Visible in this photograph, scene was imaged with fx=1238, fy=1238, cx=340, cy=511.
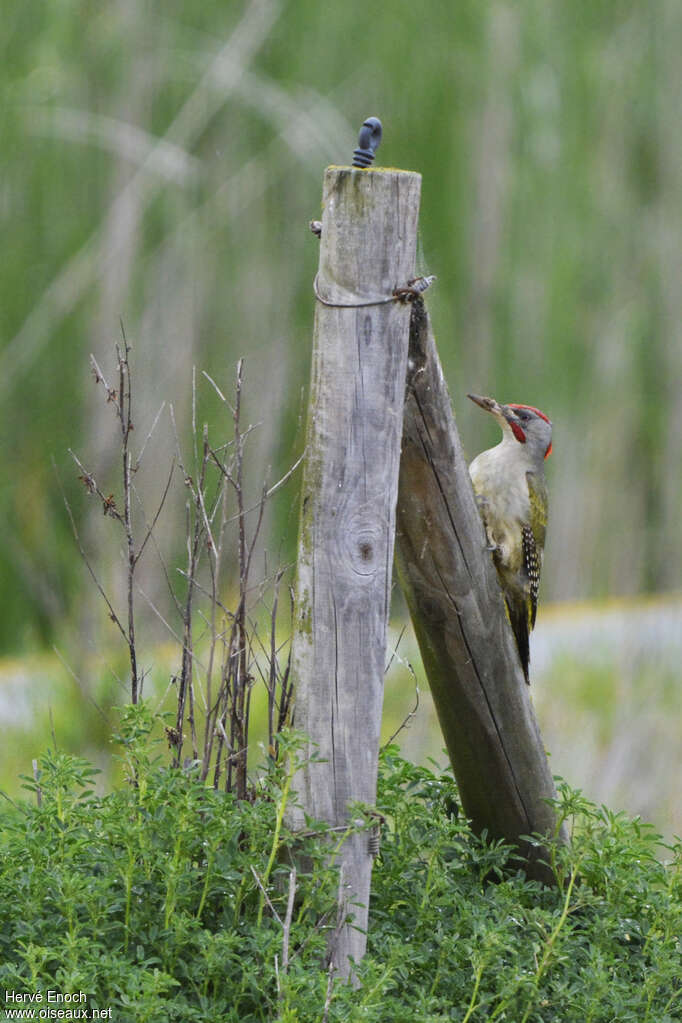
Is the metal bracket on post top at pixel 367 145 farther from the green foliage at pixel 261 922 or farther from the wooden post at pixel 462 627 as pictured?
the green foliage at pixel 261 922

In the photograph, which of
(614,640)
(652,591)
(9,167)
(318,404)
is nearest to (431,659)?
(318,404)

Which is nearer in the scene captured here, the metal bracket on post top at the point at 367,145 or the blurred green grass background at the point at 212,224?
the metal bracket on post top at the point at 367,145

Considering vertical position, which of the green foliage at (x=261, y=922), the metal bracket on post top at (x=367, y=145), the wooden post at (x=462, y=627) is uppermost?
the metal bracket on post top at (x=367, y=145)

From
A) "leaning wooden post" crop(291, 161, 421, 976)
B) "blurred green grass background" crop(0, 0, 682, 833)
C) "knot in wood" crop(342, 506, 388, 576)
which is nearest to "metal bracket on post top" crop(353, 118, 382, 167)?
"leaning wooden post" crop(291, 161, 421, 976)

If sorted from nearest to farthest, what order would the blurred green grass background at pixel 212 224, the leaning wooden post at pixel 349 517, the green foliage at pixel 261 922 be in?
the green foliage at pixel 261 922 < the leaning wooden post at pixel 349 517 < the blurred green grass background at pixel 212 224

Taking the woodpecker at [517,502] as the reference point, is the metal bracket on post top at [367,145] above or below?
above

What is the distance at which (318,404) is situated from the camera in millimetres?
2158

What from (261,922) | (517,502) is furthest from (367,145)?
(261,922)

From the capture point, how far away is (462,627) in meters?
2.46

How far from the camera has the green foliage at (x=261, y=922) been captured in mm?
1812

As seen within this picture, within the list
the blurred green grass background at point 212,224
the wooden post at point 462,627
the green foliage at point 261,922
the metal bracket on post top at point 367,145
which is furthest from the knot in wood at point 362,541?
the blurred green grass background at point 212,224

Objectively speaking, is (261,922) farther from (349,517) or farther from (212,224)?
(212,224)

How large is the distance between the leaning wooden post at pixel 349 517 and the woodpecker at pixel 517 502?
0.88 m

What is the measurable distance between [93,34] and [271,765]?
9.18ft
